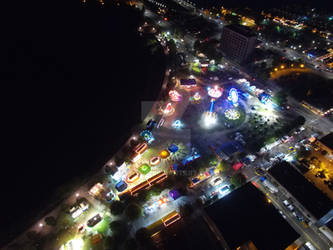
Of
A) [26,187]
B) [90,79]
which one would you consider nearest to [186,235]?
[26,187]

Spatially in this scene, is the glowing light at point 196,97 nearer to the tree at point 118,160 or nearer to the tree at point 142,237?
the tree at point 118,160

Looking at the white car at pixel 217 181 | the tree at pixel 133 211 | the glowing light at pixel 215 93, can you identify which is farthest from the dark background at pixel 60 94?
the white car at pixel 217 181

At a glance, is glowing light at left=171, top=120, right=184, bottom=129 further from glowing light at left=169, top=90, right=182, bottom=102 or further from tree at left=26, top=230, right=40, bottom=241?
tree at left=26, top=230, right=40, bottom=241

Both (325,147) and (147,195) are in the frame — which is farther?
(325,147)

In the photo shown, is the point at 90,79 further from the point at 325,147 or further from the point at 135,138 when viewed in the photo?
the point at 325,147

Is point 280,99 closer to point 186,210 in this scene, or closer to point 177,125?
point 177,125

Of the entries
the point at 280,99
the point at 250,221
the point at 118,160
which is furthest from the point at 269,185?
the point at 118,160
